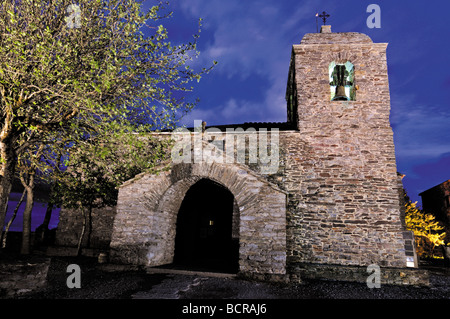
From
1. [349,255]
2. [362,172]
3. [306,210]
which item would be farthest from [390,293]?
[362,172]

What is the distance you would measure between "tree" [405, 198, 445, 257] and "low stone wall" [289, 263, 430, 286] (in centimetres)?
1585

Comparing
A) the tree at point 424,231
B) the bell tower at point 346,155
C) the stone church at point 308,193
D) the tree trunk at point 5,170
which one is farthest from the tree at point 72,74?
the tree at point 424,231

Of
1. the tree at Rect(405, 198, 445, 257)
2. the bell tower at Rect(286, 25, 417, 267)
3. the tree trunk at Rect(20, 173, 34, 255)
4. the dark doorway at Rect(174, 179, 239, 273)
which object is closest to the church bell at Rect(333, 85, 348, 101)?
the bell tower at Rect(286, 25, 417, 267)

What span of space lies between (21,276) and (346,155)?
9.49 m

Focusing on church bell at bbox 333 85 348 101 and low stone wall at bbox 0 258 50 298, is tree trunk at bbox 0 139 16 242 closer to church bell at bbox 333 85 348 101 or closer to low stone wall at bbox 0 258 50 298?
low stone wall at bbox 0 258 50 298

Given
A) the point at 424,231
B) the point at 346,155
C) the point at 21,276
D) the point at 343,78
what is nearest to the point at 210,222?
the point at 346,155

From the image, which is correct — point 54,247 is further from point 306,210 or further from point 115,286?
point 306,210

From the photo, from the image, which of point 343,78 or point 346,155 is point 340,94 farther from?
point 346,155

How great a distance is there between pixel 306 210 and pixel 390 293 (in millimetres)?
3015

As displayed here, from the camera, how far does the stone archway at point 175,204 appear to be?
21.5 ft

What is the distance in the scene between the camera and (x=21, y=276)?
4.88m

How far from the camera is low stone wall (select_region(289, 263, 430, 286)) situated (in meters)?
7.05
